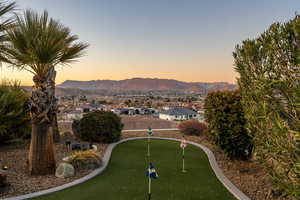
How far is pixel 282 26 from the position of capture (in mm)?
4074

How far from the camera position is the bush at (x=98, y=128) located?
12.2m

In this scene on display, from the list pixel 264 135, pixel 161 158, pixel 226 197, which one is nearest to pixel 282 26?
pixel 264 135

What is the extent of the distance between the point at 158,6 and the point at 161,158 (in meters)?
14.6

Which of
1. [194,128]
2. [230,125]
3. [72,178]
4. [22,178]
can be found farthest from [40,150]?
[194,128]

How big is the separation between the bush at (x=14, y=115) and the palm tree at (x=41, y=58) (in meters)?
3.66

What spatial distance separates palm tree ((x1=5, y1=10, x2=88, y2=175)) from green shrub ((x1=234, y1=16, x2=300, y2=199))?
580cm

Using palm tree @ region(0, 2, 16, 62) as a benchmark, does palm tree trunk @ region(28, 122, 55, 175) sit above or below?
below

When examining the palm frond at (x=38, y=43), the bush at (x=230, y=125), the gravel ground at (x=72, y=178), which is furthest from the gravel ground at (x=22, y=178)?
the bush at (x=230, y=125)

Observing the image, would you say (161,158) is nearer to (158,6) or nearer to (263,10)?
(263,10)

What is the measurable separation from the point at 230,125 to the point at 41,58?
7.49 m

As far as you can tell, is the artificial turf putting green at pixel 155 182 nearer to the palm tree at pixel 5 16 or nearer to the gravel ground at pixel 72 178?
the gravel ground at pixel 72 178

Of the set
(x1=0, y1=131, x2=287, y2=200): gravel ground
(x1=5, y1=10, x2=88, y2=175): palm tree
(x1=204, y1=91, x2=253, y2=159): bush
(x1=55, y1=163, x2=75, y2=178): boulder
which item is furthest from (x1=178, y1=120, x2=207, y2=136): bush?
(x1=5, y1=10, x2=88, y2=175): palm tree

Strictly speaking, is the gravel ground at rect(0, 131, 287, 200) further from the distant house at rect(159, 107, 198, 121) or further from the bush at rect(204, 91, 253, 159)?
the distant house at rect(159, 107, 198, 121)

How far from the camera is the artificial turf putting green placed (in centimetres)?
539
